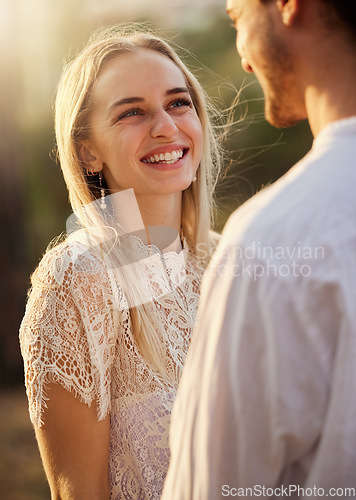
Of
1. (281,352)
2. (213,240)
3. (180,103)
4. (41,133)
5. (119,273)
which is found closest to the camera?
(281,352)

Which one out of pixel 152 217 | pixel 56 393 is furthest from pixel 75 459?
pixel 152 217

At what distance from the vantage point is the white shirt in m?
0.77

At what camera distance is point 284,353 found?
78 centimetres

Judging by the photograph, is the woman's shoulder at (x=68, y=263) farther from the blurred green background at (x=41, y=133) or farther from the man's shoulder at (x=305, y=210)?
the blurred green background at (x=41, y=133)

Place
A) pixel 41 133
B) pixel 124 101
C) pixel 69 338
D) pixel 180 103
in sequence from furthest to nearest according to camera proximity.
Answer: pixel 41 133 < pixel 180 103 < pixel 124 101 < pixel 69 338

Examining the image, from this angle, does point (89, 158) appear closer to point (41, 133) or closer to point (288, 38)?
point (288, 38)

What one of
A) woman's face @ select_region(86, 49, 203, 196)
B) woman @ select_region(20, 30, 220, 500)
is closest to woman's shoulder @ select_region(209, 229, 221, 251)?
woman @ select_region(20, 30, 220, 500)

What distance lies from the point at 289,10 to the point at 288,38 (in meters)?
0.04

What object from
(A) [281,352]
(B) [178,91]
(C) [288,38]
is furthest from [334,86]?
(B) [178,91]

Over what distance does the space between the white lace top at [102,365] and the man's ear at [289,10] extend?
943 mm

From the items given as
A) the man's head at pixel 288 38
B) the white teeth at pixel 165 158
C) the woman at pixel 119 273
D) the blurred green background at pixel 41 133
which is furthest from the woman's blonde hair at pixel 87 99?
the blurred green background at pixel 41 133

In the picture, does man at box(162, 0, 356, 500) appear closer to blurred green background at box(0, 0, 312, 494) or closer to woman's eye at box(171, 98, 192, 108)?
woman's eye at box(171, 98, 192, 108)

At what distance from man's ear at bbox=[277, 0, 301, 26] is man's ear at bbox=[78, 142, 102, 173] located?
111 centimetres

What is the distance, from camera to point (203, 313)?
0.84 meters
